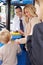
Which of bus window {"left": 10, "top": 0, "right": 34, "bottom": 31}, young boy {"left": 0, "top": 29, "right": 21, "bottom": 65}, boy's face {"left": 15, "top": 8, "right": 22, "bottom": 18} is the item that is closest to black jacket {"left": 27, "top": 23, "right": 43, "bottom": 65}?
young boy {"left": 0, "top": 29, "right": 21, "bottom": 65}

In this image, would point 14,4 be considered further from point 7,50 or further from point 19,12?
point 7,50

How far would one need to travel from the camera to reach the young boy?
224cm

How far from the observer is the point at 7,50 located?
7.36 ft

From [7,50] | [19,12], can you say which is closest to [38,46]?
[7,50]

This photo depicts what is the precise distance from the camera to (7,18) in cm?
446

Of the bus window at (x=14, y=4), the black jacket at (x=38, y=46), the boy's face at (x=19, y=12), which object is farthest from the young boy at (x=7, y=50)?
the bus window at (x=14, y=4)

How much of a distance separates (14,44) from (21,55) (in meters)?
0.18

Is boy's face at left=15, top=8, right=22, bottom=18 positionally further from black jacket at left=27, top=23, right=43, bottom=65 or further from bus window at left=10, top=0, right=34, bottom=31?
black jacket at left=27, top=23, right=43, bottom=65

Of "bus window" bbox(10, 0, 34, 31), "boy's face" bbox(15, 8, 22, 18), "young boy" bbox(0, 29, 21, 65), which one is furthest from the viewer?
"bus window" bbox(10, 0, 34, 31)

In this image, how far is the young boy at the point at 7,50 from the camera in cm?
224

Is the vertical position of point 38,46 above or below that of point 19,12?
below

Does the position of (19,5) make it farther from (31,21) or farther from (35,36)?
(35,36)

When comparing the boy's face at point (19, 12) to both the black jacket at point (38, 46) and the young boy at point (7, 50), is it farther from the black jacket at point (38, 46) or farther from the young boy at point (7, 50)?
the black jacket at point (38, 46)

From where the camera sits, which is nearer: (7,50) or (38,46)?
(38,46)
